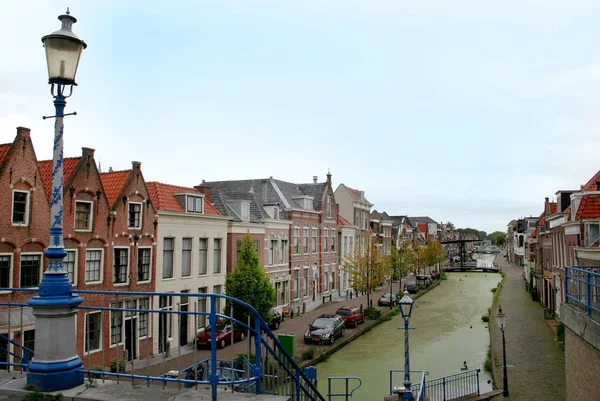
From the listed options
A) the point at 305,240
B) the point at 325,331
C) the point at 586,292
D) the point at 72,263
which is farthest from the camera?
the point at 305,240

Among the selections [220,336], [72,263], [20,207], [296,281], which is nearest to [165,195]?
[72,263]

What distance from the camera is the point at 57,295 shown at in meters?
6.05

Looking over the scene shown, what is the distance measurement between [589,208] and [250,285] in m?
19.6

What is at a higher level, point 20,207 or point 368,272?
point 20,207

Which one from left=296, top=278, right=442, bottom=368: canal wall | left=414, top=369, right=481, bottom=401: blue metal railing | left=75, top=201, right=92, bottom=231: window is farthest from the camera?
left=296, top=278, right=442, bottom=368: canal wall

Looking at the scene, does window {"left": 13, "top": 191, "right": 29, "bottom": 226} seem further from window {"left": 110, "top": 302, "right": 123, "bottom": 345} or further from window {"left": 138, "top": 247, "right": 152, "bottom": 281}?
window {"left": 138, "top": 247, "right": 152, "bottom": 281}

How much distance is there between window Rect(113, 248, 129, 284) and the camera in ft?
76.5

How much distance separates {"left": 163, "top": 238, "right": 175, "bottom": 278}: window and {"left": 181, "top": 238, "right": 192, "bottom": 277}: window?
859mm

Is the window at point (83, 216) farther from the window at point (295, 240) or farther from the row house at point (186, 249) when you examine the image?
the window at point (295, 240)

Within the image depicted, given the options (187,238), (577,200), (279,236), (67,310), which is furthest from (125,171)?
(577,200)

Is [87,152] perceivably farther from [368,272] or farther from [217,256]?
[368,272]

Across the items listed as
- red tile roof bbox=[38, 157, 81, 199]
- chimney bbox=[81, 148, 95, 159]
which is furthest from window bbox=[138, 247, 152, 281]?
chimney bbox=[81, 148, 95, 159]

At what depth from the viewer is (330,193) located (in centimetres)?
4834

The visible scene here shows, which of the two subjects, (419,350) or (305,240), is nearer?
(419,350)
